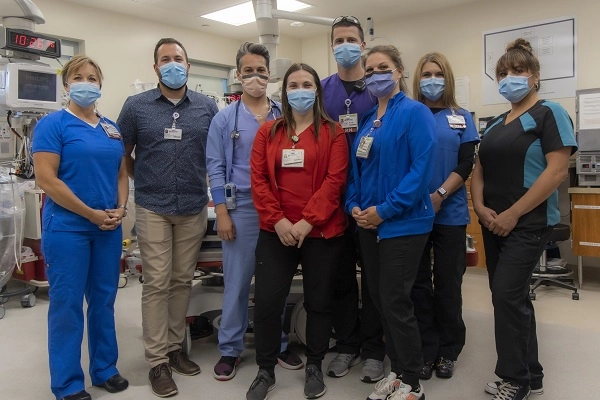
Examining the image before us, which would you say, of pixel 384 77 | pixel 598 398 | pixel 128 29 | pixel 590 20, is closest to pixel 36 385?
pixel 384 77

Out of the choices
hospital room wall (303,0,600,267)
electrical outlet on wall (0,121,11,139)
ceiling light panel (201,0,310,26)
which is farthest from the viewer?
ceiling light panel (201,0,310,26)

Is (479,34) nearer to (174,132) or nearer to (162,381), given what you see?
(174,132)

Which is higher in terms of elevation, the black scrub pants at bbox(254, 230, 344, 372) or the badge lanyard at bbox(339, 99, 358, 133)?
the badge lanyard at bbox(339, 99, 358, 133)

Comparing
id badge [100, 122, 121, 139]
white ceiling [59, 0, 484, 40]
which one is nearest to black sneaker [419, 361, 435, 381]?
id badge [100, 122, 121, 139]

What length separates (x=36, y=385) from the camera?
8.39ft

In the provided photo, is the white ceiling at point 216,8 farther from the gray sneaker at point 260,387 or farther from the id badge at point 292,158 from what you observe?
the gray sneaker at point 260,387

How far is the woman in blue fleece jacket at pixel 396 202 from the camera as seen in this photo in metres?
2.02

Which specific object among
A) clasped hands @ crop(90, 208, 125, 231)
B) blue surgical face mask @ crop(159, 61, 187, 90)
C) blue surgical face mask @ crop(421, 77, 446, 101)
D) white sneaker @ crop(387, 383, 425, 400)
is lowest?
white sneaker @ crop(387, 383, 425, 400)

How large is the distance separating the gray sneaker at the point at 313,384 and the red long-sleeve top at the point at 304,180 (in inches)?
25.9

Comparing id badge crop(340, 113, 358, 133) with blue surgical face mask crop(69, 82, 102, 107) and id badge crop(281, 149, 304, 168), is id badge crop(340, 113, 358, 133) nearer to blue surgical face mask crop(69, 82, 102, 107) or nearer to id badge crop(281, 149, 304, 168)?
id badge crop(281, 149, 304, 168)

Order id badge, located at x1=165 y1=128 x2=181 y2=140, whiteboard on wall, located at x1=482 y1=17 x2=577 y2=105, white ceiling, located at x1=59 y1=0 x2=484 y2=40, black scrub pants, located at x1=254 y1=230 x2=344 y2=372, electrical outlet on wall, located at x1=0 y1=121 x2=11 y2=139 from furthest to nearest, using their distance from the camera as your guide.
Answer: white ceiling, located at x1=59 y1=0 x2=484 y2=40, whiteboard on wall, located at x1=482 y1=17 x2=577 y2=105, electrical outlet on wall, located at x1=0 y1=121 x2=11 y2=139, id badge, located at x1=165 y1=128 x2=181 y2=140, black scrub pants, located at x1=254 y1=230 x2=344 y2=372

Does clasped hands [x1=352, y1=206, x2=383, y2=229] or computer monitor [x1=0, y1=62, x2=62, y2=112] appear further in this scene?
computer monitor [x1=0, y1=62, x2=62, y2=112]

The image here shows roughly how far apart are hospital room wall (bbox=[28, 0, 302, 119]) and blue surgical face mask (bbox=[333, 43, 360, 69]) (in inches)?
168

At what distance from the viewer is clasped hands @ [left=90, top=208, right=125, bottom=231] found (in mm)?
2184
